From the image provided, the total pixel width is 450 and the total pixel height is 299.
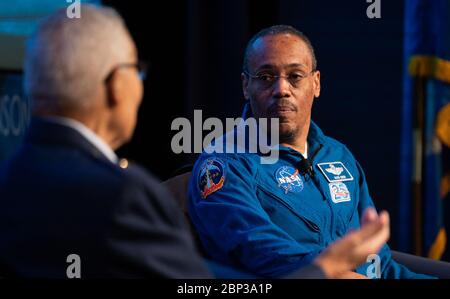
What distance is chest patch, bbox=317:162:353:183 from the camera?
2.49 meters

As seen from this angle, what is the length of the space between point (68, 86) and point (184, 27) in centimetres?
360

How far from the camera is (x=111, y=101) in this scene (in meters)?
1.35

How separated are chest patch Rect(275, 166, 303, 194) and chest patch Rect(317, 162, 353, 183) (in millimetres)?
124

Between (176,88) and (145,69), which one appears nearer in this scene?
(145,69)

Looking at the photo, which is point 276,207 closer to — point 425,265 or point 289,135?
point 289,135

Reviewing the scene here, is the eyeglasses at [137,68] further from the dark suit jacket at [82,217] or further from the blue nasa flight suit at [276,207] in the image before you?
the blue nasa flight suit at [276,207]

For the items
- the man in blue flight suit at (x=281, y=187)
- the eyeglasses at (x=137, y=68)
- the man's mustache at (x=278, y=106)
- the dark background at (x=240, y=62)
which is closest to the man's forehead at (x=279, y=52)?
the man in blue flight suit at (x=281, y=187)

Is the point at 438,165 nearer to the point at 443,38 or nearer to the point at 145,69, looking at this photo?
the point at 443,38

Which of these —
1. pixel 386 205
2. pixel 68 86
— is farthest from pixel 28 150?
pixel 386 205

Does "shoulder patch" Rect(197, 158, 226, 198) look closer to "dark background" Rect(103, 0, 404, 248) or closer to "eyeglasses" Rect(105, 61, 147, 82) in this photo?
"eyeglasses" Rect(105, 61, 147, 82)

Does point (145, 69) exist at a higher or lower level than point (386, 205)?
higher

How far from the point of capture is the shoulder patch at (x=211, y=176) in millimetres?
2217
